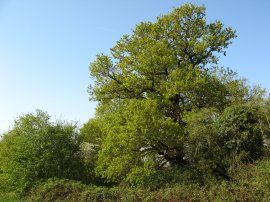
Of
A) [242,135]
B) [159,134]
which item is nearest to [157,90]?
[159,134]

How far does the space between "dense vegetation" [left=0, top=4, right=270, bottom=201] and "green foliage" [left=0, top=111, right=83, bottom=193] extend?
8 centimetres

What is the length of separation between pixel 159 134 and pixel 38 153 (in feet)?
35.1

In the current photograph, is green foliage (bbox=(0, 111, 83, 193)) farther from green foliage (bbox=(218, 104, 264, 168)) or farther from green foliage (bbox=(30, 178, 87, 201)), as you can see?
green foliage (bbox=(218, 104, 264, 168))

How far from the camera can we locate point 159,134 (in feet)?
77.9

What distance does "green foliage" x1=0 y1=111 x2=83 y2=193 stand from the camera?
90.4 feet

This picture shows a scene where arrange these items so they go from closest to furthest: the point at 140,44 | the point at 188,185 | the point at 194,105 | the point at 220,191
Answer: the point at 220,191
the point at 188,185
the point at 194,105
the point at 140,44

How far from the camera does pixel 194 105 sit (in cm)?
2723

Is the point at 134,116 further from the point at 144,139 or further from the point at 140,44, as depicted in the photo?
the point at 140,44

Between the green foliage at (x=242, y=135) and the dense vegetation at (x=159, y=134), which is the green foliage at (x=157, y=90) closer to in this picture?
the dense vegetation at (x=159, y=134)

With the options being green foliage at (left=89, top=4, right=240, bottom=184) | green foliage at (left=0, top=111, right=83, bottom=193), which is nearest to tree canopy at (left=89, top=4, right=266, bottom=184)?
green foliage at (left=89, top=4, right=240, bottom=184)

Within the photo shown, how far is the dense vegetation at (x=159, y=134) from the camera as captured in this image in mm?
20875

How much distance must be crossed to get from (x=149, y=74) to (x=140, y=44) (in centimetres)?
303

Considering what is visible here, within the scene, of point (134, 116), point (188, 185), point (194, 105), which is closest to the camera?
point (188, 185)

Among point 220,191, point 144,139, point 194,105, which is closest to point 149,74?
point 194,105
